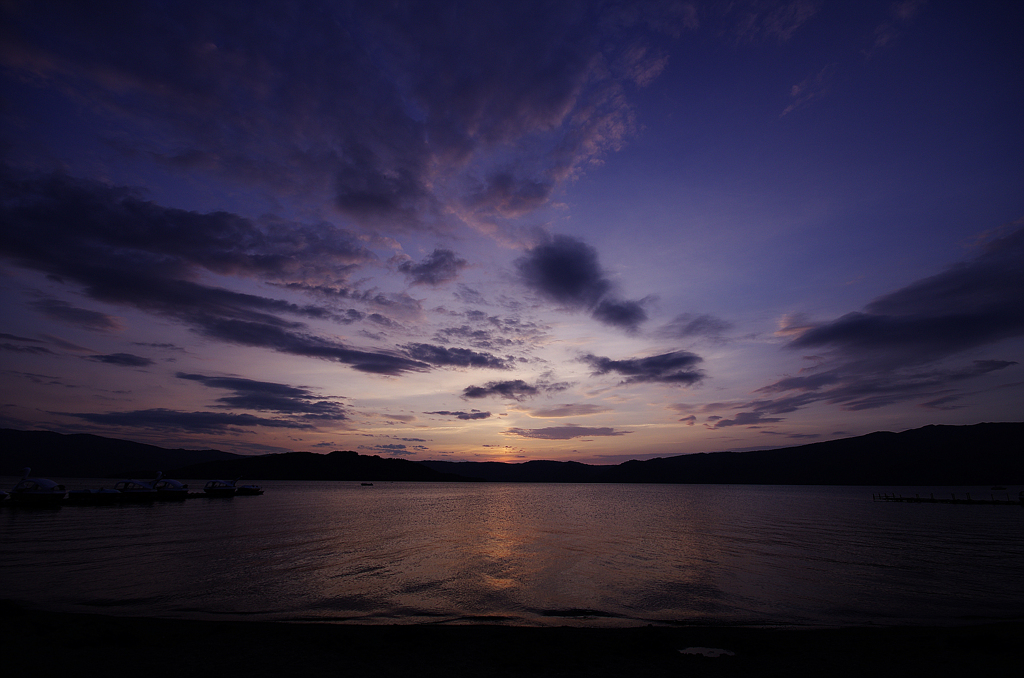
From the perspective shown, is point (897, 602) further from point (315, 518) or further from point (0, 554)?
point (315, 518)

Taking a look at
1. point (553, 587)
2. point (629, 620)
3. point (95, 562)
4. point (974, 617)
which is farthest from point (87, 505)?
point (974, 617)

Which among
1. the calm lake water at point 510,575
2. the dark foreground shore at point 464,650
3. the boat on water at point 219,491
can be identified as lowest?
the calm lake water at point 510,575

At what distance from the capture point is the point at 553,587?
23.7m

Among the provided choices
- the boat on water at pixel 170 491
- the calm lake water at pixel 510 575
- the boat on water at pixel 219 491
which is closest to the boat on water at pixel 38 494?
the boat on water at pixel 170 491

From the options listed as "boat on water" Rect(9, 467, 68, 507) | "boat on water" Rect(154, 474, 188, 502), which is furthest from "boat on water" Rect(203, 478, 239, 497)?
"boat on water" Rect(9, 467, 68, 507)

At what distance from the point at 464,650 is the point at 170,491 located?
106924 millimetres

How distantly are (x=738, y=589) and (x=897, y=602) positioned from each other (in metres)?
6.91

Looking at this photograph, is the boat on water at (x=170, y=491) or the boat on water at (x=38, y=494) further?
the boat on water at (x=170, y=491)

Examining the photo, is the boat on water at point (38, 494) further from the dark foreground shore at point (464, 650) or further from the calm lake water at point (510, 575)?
the dark foreground shore at point (464, 650)

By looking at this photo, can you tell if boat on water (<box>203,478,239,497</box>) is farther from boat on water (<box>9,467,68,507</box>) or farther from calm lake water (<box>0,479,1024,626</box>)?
calm lake water (<box>0,479,1024,626</box>)

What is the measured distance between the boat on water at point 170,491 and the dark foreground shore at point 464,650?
9433 centimetres

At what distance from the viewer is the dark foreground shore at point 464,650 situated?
1180cm

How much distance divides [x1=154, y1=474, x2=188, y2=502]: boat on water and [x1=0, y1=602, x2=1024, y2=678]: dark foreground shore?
309 feet

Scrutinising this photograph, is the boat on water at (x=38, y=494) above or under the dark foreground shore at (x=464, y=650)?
above
